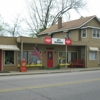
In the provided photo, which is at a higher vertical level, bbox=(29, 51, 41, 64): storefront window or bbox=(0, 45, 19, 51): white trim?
bbox=(0, 45, 19, 51): white trim

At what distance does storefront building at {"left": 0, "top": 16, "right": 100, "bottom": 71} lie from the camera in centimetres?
2036

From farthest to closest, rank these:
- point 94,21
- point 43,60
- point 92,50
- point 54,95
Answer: point 94,21
point 92,50
point 43,60
point 54,95

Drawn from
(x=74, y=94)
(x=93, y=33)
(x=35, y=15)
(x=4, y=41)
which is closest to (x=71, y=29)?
(x=93, y=33)

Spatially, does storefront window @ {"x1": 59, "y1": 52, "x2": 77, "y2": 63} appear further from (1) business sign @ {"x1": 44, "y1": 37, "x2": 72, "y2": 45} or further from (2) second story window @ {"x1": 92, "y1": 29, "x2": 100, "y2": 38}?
(2) second story window @ {"x1": 92, "y1": 29, "x2": 100, "y2": 38}

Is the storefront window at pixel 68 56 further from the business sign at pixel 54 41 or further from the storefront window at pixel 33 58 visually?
the storefront window at pixel 33 58

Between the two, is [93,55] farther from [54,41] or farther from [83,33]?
[54,41]

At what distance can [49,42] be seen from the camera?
22.1 meters

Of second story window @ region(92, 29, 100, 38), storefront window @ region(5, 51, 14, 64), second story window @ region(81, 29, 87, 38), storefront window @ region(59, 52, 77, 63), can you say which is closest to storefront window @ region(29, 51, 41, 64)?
storefront window @ region(5, 51, 14, 64)

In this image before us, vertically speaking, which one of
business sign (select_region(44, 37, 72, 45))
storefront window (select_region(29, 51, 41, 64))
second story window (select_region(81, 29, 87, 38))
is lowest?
storefront window (select_region(29, 51, 41, 64))

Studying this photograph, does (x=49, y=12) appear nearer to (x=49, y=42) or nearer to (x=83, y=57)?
(x=83, y=57)

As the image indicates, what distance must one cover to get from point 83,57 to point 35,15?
28.7 meters

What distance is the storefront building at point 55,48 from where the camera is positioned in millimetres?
20359

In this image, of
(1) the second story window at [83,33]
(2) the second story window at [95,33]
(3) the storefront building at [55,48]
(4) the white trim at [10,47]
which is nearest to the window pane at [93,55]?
(3) the storefront building at [55,48]

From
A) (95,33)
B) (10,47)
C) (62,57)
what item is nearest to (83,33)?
(95,33)
